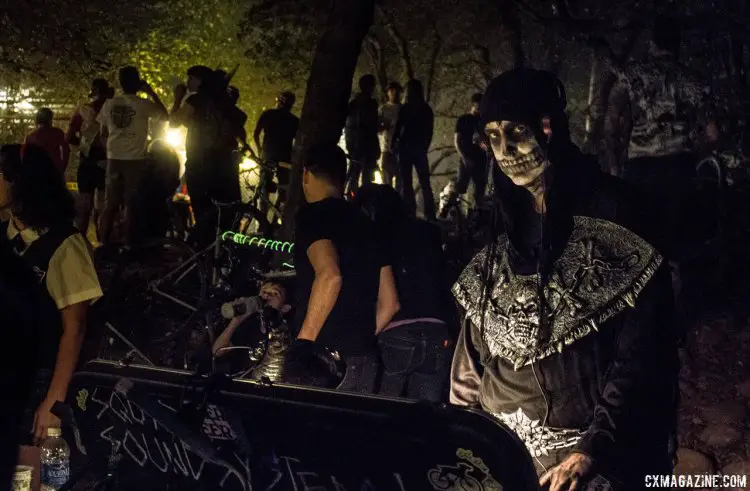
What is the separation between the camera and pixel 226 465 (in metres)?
3.17

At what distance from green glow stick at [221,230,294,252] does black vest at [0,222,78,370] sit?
3.83 m

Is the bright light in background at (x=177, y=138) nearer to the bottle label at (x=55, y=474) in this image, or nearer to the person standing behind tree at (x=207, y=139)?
the person standing behind tree at (x=207, y=139)

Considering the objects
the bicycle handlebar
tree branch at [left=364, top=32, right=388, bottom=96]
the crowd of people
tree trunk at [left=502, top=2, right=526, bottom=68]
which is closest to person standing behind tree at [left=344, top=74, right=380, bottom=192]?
tree trunk at [left=502, top=2, right=526, bottom=68]

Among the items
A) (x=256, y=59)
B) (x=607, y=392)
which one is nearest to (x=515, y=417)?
(x=607, y=392)

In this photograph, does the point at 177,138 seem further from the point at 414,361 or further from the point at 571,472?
the point at 571,472

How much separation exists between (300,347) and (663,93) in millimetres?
4152

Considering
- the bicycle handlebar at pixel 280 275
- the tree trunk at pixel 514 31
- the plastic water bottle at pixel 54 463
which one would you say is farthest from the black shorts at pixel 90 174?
the plastic water bottle at pixel 54 463

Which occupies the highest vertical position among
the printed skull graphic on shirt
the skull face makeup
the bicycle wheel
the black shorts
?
the printed skull graphic on shirt

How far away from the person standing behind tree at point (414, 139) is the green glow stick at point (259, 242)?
23.1ft

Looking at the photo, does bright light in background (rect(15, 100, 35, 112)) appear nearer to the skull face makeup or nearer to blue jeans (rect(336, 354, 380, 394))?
blue jeans (rect(336, 354, 380, 394))

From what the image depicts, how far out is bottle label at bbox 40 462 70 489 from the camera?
4.52 metres

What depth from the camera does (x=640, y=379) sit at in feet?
11.7

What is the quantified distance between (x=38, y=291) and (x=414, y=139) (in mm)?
13204

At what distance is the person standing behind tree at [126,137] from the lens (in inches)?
524
